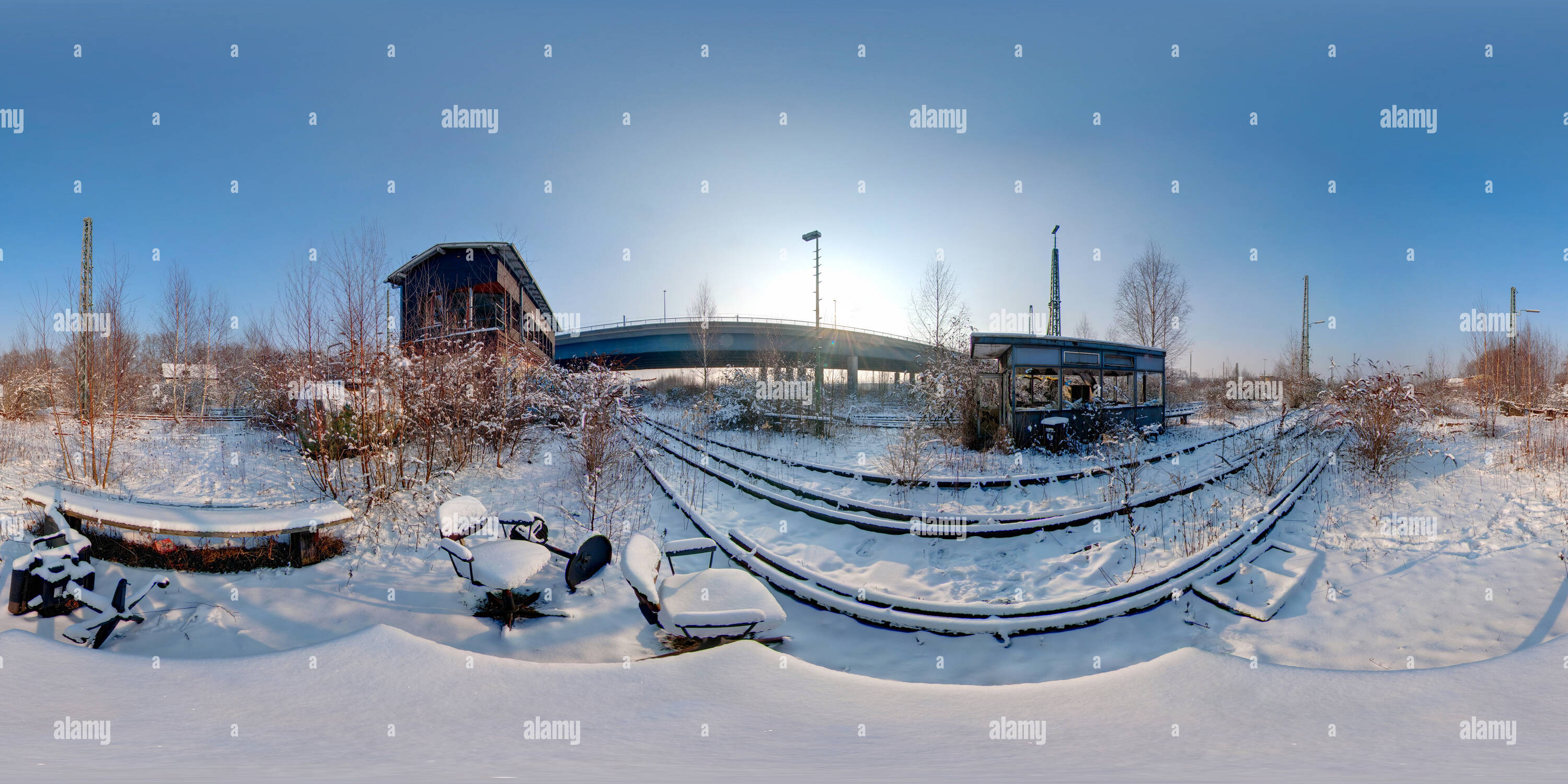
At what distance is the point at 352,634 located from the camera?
9.59 ft

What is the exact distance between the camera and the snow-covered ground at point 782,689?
196cm

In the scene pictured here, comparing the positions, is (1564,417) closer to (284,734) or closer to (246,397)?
(284,734)

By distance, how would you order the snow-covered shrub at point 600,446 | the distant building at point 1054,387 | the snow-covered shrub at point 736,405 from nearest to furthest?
the snow-covered shrub at point 600,446 < the distant building at point 1054,387 < the snow-covered shrub at point 736,405

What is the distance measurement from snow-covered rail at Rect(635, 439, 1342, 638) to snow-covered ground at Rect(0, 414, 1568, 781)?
149mm

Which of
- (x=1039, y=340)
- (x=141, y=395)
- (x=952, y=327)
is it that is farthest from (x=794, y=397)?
(x=141, y=395)

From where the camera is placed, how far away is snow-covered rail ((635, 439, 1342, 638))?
4.61m

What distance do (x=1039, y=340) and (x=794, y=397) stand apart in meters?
8.66

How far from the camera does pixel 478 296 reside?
23.7 metres

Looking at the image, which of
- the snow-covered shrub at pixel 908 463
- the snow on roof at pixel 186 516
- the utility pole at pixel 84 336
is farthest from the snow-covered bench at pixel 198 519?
the snow-covered shrub at pixel 908 463

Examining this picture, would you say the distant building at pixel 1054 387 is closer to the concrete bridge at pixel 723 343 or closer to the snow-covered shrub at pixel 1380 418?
the snow-covered shrub at pixel 1380 418

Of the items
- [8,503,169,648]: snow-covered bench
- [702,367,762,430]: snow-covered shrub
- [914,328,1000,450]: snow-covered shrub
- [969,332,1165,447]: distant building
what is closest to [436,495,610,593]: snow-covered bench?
[8,503,169,648]: snow-covered bench

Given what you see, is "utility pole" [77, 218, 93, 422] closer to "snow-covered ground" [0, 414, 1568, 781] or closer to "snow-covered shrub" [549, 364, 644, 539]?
"snow-covered ground" [0, 414, 1568, 781]

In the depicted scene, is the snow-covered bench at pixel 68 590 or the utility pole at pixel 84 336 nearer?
the snow-covered bench at pixel 68 590

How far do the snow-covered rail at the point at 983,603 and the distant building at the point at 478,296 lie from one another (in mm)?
8629
